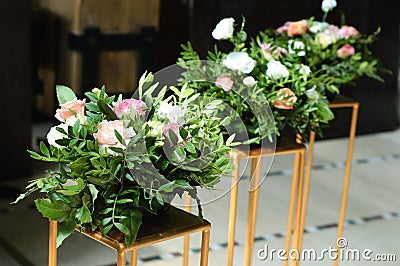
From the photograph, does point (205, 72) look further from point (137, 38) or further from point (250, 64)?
point (137, 38)

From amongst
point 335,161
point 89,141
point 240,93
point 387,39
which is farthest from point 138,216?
point 387,39

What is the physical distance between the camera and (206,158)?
200 centimetres

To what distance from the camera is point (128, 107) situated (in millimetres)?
1983

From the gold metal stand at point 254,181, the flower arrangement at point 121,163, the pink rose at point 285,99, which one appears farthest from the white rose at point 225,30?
the flower arrangement at point 121,163

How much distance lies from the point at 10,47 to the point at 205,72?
1.70 meters

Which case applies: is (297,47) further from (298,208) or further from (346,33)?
(298,208)

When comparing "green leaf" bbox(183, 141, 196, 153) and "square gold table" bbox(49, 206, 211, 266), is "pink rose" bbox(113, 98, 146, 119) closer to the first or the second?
"green leaf" bbox(183, 141, 196, 153)

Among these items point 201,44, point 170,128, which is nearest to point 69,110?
point 170,128

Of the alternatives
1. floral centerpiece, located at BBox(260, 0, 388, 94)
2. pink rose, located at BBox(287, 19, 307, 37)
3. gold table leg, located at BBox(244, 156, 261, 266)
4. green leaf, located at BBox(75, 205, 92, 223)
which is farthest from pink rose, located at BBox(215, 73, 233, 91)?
green leaf, located at BBox(75, 205, 92, 223)

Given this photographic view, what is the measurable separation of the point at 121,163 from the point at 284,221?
2.52m

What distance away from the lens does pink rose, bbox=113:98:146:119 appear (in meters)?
1.98

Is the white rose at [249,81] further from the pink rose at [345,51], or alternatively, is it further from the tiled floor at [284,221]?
the tiled floor at [284,221]

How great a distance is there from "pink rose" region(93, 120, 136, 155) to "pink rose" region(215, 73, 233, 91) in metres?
0.81

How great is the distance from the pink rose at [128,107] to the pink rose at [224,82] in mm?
724
